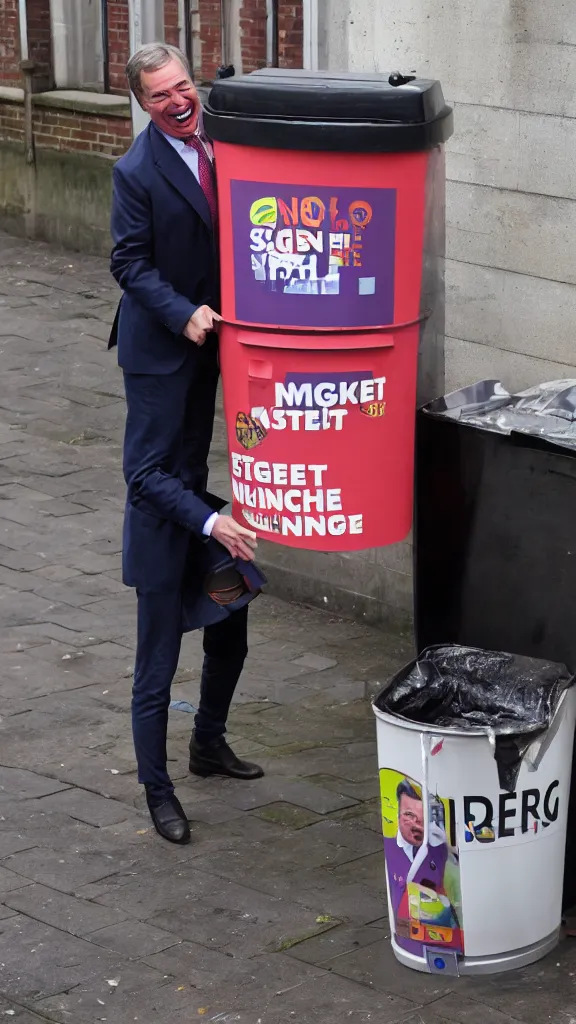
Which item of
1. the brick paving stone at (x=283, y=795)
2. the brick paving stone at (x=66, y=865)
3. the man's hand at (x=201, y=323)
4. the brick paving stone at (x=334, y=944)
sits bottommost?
the brick paving stone at (x=283, y=795)

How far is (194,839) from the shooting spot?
4793 mm

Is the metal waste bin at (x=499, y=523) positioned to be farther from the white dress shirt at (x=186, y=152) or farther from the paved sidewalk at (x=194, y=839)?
the white dress shirt at (x=186, y=152)

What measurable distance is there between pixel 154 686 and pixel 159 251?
4.20ft

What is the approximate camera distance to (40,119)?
43.5 feet

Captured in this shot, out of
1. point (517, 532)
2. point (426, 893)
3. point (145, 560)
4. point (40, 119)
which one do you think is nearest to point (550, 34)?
point (517, 532)

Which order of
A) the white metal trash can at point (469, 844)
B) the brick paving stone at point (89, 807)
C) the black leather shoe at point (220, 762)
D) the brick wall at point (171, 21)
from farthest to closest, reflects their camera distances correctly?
1. the brick wall at point (171, 21)
2. the black leather shoe at point (220, 762)
3. the brick paving stone at point (89, 807)
4. the white metal trash can at point (469, 844)

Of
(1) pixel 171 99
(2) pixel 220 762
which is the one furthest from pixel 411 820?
(1) pixel 171 99

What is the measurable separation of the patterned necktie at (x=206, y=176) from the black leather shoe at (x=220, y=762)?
5.54 ft

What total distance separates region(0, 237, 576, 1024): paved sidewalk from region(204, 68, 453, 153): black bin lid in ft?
6.30

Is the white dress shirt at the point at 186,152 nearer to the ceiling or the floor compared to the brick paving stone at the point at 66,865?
nearer to the ceiling

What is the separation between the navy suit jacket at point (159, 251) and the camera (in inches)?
A: 175

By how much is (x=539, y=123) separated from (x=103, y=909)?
280cm

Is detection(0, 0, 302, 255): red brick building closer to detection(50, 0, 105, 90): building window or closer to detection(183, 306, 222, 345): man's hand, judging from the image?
detection(50, 0, 105, 90): building window

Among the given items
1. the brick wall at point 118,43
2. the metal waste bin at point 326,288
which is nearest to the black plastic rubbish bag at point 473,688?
the metal waste bin at point 326,288
